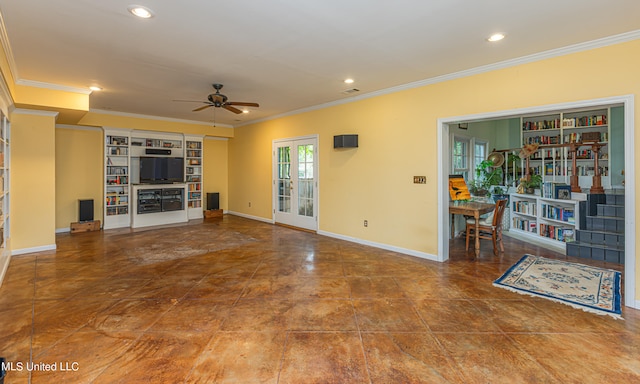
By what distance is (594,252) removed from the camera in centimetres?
454

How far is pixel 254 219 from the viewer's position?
8047 mm

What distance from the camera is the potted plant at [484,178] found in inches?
253

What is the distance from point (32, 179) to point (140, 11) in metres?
4.02

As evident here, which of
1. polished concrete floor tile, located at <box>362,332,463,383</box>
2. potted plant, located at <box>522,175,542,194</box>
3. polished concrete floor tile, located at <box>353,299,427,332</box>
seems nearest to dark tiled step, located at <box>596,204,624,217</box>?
potted plant, located at <box>522,175,542,194</box>

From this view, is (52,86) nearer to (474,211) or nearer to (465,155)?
(474,211)

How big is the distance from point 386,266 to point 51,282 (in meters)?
4.11

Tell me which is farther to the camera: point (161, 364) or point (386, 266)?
point (386, 266)

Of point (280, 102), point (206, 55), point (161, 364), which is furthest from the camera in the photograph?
point (280, 102)

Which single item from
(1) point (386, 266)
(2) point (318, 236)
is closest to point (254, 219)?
(2) point (318, 236)

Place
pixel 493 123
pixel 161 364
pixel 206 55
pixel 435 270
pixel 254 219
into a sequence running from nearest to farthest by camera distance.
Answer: pixel 161 364
pixel 206 55
pixel 435 270
pixel 493 123
pixel 254 219

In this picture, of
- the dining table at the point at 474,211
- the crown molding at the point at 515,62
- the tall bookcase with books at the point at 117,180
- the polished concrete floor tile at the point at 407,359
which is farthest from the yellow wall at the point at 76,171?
the dining table at the point at 474,211

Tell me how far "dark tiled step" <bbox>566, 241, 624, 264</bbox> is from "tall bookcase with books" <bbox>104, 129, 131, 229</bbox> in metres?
8.85

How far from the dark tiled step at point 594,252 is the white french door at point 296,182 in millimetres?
4341

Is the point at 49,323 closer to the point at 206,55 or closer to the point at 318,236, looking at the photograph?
the point at 206,55
